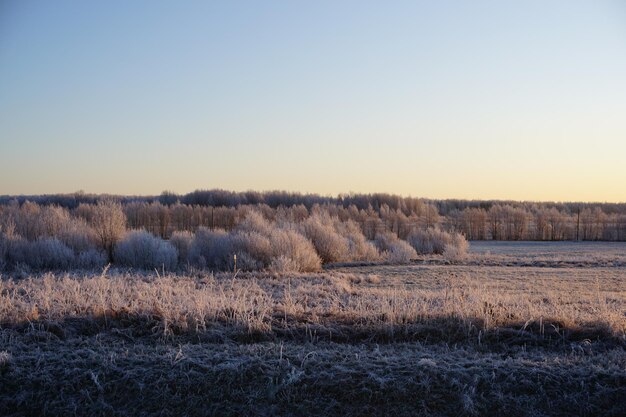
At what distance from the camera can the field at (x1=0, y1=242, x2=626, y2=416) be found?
629 centimetres

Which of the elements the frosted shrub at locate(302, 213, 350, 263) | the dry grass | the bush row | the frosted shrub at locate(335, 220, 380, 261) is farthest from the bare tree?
the dry grass

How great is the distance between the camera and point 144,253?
73.8 feet

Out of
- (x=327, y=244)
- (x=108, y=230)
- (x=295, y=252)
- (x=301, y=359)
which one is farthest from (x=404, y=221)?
(x=301, y=359)

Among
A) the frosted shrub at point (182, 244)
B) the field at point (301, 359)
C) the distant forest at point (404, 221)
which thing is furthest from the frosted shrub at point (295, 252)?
the distant forest at point (404, 221)

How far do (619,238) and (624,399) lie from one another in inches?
1873

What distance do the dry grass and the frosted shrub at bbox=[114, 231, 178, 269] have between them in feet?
38.3

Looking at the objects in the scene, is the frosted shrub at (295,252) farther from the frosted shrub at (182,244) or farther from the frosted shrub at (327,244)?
the frosted shrub at (182,244)

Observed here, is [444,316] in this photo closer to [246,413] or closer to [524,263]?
[246,413]

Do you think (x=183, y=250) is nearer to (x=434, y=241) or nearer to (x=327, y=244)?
(x=327, y=244)

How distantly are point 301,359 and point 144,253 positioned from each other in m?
16.8

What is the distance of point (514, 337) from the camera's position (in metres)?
8.36

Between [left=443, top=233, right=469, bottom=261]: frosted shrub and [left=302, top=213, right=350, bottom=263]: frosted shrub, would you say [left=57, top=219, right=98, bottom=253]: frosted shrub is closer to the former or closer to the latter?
[left=302, top=213, right=350, bottom=263]: frosted shrub

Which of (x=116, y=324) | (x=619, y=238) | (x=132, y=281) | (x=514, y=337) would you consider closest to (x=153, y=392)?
(x=116, y=324)

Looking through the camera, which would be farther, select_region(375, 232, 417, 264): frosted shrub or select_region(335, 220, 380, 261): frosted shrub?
select_region(335, 220, 380, 261): frosted shrub
